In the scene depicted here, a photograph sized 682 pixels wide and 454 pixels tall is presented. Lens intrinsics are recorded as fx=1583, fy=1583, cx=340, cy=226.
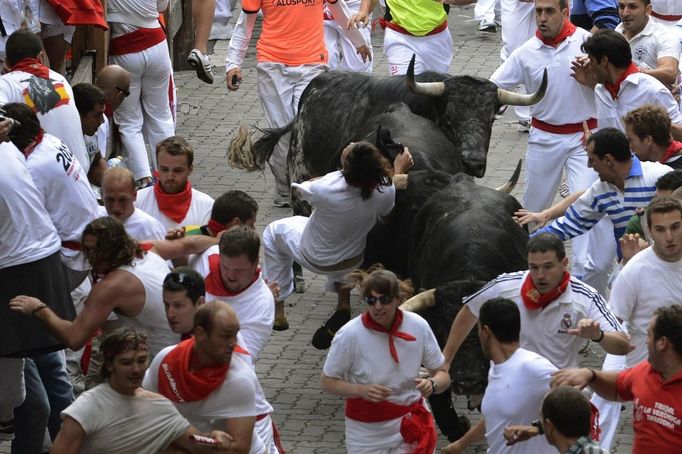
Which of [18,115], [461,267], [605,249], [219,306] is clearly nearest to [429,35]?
[605,249]

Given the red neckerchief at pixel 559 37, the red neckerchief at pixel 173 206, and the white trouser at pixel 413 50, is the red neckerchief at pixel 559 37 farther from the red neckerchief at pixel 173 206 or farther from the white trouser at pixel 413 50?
the red neckerchief at pixel 173 206

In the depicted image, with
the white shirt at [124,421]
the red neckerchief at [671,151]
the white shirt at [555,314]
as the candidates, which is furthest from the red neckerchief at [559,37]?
the white shirt at [124,421]

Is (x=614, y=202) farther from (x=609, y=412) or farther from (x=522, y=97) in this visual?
(x=522, y=97)

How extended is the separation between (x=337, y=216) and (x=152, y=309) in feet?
8.09

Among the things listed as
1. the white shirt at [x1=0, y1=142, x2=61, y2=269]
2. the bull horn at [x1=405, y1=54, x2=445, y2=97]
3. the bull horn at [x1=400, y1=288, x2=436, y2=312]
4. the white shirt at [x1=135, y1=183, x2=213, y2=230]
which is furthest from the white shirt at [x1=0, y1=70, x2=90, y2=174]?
the bull horn at [x1=405, y1=54, x2=445, y2=97]

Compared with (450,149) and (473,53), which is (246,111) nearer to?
(473,53)

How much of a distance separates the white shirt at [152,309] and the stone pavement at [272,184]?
1.78 m

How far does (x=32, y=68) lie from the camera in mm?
9984

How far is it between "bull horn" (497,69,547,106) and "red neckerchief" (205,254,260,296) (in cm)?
425

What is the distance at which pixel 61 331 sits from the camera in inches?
308

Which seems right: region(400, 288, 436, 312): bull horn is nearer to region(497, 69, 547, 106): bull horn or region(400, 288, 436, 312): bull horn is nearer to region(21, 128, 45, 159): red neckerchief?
region(21, 128, 45, 159): red neckerchief

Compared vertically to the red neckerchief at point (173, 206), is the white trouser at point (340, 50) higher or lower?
lower

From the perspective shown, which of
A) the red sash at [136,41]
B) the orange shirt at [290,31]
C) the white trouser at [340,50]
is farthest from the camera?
the white trouser at [340,50]

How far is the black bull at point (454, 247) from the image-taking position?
9133 mm
